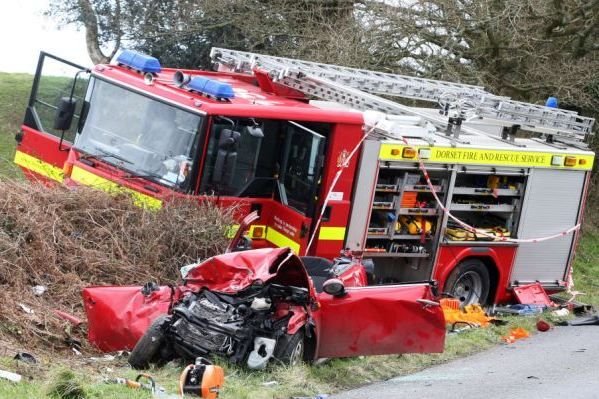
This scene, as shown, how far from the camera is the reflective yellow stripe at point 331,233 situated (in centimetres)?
1152

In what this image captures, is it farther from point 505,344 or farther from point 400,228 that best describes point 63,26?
point 505,344

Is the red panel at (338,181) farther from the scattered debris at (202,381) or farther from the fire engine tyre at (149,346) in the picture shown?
the scattered debris at (202,381)

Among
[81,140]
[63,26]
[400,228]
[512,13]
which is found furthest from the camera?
[63,26]

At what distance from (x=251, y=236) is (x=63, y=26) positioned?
11.8 metres

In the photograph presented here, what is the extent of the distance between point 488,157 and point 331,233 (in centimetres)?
262

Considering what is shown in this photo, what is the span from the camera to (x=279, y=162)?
11609 mm

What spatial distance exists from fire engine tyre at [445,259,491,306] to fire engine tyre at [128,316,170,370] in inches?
223

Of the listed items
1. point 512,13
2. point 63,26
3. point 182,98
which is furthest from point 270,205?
point 63,26

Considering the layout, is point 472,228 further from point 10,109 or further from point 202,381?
point 10,109

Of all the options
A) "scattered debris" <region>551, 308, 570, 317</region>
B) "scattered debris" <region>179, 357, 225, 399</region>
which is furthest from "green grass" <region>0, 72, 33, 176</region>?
"scattered debris" <region>179, 357, 225, 399</region>

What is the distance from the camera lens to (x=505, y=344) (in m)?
11.6

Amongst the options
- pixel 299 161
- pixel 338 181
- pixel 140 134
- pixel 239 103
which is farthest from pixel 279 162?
pixel 140 134

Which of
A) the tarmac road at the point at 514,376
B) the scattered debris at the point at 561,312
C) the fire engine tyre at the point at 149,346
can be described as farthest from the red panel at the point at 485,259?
the fire engine tyre at the point at 149,346

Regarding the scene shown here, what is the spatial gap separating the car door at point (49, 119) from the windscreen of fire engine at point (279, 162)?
200cm
